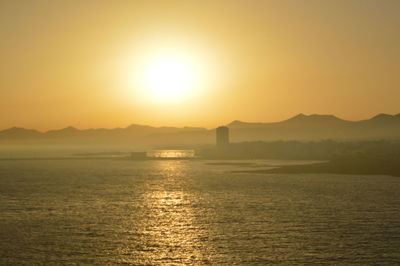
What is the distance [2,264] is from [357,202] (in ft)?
106

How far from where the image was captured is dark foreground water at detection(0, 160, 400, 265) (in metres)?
23.8

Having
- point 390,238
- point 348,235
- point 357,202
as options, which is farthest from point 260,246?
point 357,202

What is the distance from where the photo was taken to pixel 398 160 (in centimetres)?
10250

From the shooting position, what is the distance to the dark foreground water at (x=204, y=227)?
23750 mm

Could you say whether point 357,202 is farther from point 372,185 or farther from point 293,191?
point 372,185

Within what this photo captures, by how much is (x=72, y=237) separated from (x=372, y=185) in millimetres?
43401

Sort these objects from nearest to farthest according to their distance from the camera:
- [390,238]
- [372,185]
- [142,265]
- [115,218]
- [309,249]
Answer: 1. [142,265]
2. [309,249]
3. [390,238]
4. [115,218]
5. [372,185]

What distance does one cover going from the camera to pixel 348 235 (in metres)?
28.4

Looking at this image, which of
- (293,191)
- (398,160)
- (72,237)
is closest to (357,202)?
(293,191)

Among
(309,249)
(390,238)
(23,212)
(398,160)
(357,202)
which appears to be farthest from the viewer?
(398,160)

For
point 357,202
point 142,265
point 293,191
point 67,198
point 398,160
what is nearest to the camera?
point 142,265

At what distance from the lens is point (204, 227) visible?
31781mm

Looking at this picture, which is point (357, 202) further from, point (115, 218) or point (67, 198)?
point (67, 198)

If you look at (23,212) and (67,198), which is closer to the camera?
(23,212)
